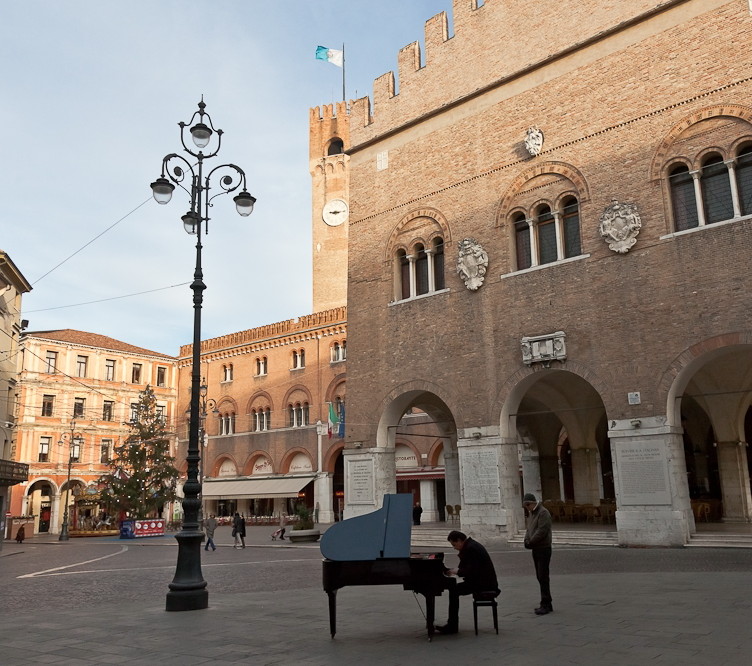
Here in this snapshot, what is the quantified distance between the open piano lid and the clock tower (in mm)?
41801

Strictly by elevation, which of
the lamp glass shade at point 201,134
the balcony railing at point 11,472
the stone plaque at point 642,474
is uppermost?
the lamp glass shade at point 201,134

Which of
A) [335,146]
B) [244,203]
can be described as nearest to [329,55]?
[335,146]

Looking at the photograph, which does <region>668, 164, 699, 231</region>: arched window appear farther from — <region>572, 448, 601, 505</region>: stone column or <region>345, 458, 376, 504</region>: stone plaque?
<region>345, 458, 376, 504</region>: stone plaque

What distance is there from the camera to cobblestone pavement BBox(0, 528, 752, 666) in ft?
20.7

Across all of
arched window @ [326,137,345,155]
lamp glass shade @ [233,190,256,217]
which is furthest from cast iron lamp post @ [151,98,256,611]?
arched window @ [326,137,345,155]

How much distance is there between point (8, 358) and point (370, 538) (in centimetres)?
2941

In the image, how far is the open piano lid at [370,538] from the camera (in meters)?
7.22

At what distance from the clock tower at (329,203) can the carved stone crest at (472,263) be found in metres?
28.8

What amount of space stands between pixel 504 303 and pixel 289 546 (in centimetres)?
1157

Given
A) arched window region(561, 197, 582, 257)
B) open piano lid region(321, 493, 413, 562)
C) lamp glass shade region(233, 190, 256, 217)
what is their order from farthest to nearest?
arched window region(561, 197, 582, 257) → lamp glass shade region(233, 190, 256, 217) → open piano lid region(321, 493, 413, 562)

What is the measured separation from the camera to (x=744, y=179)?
1598 cm

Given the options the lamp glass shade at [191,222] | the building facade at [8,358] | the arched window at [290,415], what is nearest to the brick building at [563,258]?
the lamp glass shade at [191,222]

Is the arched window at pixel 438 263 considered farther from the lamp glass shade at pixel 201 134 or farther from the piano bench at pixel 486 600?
the piano bench at pixel 486 600

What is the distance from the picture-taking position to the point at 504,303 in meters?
19.4
